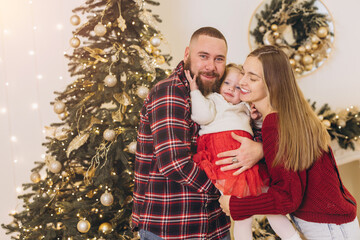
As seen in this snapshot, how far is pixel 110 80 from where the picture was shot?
241cm

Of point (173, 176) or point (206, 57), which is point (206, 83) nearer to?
point (206, 57)

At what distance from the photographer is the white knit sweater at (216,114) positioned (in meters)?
1.76

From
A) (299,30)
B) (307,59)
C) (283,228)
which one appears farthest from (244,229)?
(299,30)

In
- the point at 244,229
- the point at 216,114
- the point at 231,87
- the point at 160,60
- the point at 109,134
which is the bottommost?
the point at 244,229

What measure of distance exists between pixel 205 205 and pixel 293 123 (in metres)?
0.64

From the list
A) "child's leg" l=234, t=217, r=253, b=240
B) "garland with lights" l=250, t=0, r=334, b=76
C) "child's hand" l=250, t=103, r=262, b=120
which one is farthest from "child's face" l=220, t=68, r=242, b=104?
"garland with lights" l=250, t=0, r=334, b=76

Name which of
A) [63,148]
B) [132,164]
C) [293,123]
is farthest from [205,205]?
[63,148]

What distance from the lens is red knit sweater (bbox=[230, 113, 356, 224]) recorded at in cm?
154

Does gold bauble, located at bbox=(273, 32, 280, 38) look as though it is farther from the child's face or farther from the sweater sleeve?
the sweater sleeve

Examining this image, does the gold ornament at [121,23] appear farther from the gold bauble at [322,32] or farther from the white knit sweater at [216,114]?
the gold bauble at [322,32]

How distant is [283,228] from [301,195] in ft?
0.77

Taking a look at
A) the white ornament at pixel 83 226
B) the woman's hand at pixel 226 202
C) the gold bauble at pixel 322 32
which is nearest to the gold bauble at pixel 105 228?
the white ornament at pixel 83 226

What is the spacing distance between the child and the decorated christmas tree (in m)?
0.69

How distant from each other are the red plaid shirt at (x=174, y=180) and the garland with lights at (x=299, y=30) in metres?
2.11
